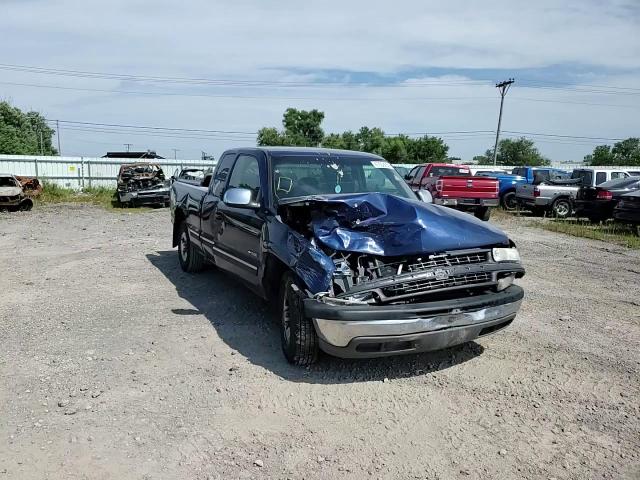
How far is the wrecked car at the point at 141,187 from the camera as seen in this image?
2116 centimetres

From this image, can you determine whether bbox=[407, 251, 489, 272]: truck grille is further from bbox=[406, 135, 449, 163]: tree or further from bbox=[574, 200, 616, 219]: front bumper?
bbox=[406, 135, 449, 163]: tree

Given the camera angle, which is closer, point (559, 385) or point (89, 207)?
point (559, 385)

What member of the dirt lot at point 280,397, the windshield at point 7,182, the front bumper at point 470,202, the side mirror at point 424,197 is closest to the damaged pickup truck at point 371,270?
the dirt lot at point 280,397

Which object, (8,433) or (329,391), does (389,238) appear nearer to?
(329,391)

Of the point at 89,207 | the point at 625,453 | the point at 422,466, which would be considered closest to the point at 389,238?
the point at 422,466

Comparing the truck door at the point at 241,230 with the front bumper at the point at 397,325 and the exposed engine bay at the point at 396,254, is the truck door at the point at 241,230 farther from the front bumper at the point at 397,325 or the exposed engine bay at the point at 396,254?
the front bumper at the point at 397,325

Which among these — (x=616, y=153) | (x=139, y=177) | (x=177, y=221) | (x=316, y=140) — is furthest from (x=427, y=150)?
(x=177, y=221)

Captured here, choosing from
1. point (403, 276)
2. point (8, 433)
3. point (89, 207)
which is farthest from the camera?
point (89, 207)

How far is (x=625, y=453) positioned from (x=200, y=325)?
3.93 meters

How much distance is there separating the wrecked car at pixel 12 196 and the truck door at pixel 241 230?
15.7m

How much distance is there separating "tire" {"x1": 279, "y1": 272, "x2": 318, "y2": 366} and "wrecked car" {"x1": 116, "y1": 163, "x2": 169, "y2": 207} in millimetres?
17624

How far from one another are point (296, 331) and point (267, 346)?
79 centimetres

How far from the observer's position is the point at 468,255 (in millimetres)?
4320

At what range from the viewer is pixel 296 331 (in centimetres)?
438
